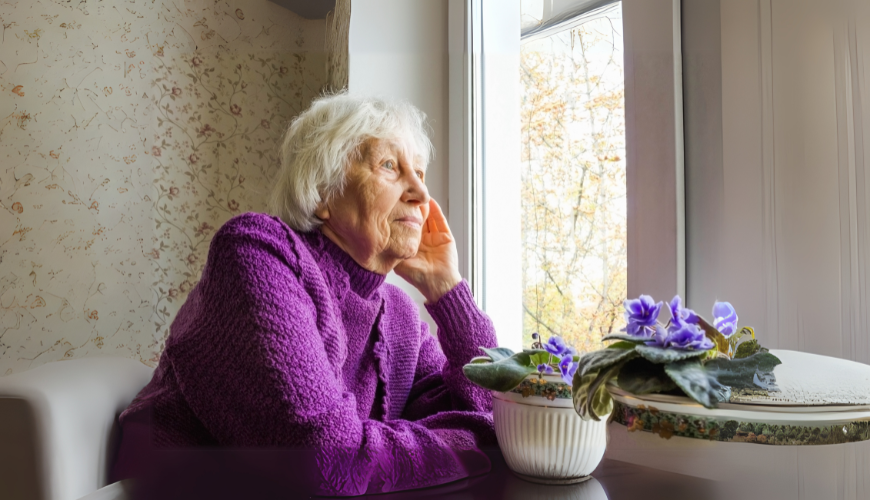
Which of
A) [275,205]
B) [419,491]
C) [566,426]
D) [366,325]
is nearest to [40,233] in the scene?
[275,205]

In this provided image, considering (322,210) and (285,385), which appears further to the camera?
(322,210)

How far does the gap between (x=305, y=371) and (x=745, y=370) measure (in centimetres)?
40

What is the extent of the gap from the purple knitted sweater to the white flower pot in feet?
0.29

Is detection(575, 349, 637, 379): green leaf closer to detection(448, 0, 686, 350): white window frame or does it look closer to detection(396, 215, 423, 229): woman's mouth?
detection(448, 0, 686, 350): white window frame

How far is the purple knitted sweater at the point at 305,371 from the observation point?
55cm

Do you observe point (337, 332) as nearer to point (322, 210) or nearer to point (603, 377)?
point (322, 210)

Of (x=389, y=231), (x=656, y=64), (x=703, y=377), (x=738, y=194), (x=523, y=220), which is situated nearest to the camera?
(x=703, y=377)

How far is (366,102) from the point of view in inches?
31.0

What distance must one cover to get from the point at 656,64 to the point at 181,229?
2.75 feet

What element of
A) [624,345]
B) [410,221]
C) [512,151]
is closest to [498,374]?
[624,345]

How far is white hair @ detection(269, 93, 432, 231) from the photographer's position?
73cm

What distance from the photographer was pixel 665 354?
0.29 metres

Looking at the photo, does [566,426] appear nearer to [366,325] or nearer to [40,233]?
[366,325]

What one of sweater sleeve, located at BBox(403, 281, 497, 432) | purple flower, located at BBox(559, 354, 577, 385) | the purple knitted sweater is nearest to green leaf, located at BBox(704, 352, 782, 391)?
purple flower, located at BBox(559, 354, 577, 385)
